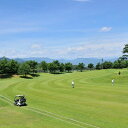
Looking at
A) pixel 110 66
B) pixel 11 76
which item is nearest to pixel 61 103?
pixel 11 76

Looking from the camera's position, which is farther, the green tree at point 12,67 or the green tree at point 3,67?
the green tree at point 12,67

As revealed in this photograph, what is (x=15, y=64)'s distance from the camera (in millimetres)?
113875

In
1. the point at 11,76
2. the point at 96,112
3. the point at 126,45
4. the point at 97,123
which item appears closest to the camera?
the point at 97,123

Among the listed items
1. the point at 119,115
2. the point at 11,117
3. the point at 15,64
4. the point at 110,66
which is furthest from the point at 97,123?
the point at 110,66

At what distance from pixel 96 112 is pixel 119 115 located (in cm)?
322

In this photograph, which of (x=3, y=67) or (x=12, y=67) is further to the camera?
(x=12, y=67)

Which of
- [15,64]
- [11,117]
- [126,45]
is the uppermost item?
[126,45]

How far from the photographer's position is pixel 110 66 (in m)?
190

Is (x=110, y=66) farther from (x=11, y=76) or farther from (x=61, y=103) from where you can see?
(x=61, y=103)

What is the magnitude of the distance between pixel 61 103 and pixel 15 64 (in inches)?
3183

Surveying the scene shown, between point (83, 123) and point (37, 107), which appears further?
point (37, 107)

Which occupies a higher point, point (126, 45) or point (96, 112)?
point (126, 45)

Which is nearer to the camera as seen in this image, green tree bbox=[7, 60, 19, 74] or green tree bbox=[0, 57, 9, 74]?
green tree bbox=[0, 57, 9, 74]

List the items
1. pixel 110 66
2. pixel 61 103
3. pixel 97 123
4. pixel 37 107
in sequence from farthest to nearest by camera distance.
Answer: pixel 110 66
pixel 61 103
pixel 37 107
pixel 97 123
